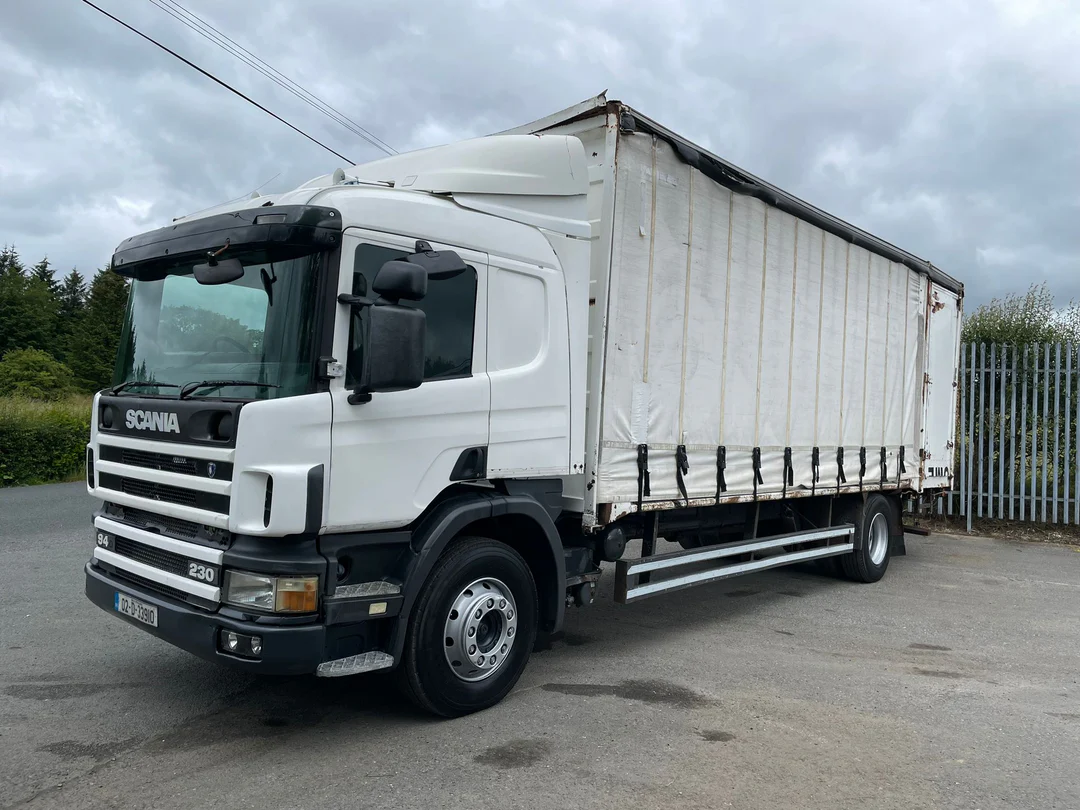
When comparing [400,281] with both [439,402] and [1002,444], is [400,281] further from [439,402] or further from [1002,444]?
[1002,444]

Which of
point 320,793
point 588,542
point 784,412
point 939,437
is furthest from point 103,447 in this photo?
point 939,437

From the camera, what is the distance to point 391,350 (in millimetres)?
3715

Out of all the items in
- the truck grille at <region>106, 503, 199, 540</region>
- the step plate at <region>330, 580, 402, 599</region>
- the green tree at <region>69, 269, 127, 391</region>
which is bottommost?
the step plate at <region>330, 580, 402, 599</region>

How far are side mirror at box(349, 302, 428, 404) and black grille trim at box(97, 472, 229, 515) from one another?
30.7 inches

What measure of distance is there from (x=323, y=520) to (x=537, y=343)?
174 centimetres

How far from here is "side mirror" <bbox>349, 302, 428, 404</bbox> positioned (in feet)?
12.1

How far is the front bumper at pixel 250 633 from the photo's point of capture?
3594 mm

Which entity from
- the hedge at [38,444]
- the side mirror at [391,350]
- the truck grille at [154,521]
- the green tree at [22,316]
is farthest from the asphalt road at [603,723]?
the green tree at [22,316]

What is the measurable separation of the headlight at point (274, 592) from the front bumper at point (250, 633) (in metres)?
0.08

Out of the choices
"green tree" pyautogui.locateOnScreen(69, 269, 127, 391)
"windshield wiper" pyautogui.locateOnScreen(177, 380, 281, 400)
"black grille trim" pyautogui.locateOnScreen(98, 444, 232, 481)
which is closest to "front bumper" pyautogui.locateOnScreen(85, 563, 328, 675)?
"black grille trim" pyautogui.locateOnScreen(98, 444, 232, 481)

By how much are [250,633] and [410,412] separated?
4.15 feet

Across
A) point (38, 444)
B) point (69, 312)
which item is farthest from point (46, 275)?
point (38, 444)

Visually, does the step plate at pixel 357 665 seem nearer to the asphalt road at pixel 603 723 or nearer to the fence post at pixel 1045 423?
the asphalt road at pixel 603 723

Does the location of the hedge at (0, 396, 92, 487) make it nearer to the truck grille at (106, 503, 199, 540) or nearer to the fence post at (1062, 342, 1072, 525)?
the truck grille at (106, 503, 199, 540)
